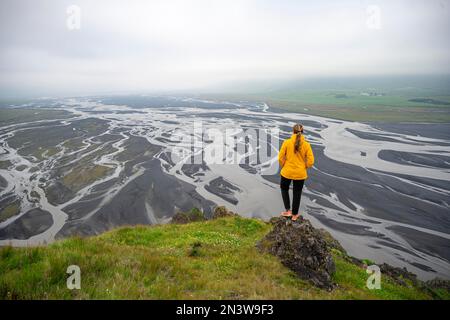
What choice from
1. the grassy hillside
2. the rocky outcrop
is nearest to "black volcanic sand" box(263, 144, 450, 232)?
the grassy hillside

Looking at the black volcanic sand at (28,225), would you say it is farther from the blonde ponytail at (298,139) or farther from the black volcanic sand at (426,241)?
the black volcanic sand at (426,241)

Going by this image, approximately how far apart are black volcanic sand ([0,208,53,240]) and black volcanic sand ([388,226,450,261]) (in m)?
39.6

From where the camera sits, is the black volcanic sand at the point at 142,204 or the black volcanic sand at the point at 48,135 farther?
the black volcanic sand at the point at 48,135

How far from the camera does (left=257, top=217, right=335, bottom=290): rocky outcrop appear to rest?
359 inches

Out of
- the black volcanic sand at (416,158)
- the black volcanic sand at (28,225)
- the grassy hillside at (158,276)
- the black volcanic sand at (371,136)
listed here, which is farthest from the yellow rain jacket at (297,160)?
the black volcanic sand at (371,136)

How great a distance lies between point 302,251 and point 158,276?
5.06 meters

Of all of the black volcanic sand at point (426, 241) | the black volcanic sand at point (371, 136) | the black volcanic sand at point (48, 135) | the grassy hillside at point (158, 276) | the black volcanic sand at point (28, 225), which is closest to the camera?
the grassy hillside at point (158, 276)

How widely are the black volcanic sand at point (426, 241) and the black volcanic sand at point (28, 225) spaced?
39600 millimetres

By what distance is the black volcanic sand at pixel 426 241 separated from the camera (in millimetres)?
27533

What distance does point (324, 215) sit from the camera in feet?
115

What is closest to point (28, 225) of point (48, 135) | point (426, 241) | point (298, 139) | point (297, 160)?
point (297, 160)
